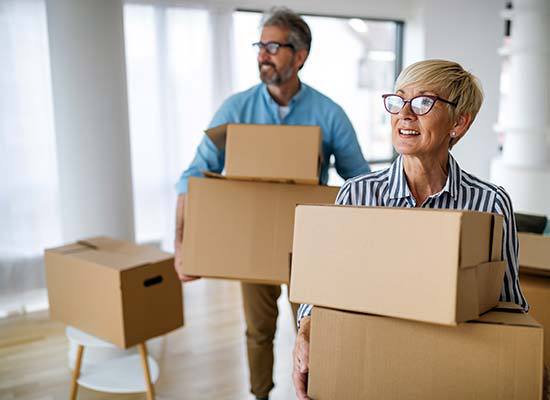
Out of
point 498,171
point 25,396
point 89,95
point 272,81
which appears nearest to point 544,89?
point 498,171

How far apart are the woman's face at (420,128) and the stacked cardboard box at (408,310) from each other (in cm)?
25

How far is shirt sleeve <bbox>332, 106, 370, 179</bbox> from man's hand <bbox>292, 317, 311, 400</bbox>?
0.82 m

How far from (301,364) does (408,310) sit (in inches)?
11.9

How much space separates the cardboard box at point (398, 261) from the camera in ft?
2.73

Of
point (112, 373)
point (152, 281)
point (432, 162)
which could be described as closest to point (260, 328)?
point (152, 281)

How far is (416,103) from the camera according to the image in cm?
113

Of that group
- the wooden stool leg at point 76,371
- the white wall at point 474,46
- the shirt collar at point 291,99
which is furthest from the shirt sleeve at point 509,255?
the white wall at point 474,46

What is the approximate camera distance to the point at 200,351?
263cm

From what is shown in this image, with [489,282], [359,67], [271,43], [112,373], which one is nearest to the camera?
[489,282]

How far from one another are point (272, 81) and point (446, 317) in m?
1.16

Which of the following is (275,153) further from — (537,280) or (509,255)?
(537,280)

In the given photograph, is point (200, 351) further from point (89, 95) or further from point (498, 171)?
point (498, 171)

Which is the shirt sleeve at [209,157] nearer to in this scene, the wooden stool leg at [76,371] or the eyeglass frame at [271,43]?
the eyeglass frame at [271,43]

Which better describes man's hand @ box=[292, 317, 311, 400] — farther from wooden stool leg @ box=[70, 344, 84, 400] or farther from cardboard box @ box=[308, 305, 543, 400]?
wooden stool leg @ box=[70, 344, 84, 400]
